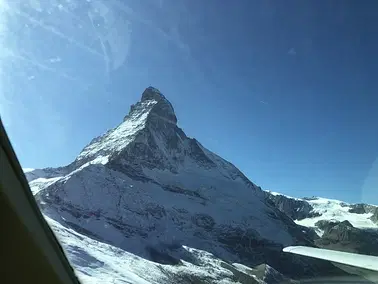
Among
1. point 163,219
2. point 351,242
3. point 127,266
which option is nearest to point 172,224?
point 163,219

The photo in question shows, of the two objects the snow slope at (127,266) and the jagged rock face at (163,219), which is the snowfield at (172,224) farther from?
the snow slope at (127,266)

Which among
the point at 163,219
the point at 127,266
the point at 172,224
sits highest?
the point at 163,219

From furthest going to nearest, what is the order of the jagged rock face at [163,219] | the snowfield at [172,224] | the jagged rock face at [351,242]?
the jagged rock face at [351,242] < the jagged rock face at [163,219] < the snowfield at [172,224]

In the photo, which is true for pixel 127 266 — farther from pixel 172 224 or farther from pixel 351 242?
pixel 351 242

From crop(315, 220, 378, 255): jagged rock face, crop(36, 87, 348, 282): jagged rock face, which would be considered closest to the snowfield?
crop(36, 87, 348, 282): jagged rock face

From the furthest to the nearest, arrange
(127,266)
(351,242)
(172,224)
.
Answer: (351,242) → (172,224) → (127,266)

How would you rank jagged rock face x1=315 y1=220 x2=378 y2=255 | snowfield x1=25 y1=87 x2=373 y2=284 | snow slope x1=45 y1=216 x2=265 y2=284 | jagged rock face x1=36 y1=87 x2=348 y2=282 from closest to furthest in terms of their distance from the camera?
1. snow slope x1=45 y1=216 x2=265 y2=284
2. snowfield x1=25 y1=87 x2=373 y2=284
3. jagged rock face x1=36 y1=87 x2=348 y2=282
4. jagged rock face x1=315 y1=220 x2=378 y2=255

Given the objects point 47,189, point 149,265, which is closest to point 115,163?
point 47,189

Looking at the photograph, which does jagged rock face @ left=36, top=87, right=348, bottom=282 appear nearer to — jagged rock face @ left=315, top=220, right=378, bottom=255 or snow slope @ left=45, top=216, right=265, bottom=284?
jagged rock face @ left=315, top=220, right=378, bottom=255

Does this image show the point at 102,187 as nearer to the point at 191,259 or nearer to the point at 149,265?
the point at 191,259

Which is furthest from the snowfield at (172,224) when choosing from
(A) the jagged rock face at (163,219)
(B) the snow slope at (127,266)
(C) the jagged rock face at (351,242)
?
(C) the jagged rock face at (351,242)

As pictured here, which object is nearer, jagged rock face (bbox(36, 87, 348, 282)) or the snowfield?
the snowfield
